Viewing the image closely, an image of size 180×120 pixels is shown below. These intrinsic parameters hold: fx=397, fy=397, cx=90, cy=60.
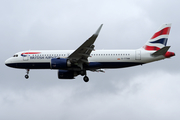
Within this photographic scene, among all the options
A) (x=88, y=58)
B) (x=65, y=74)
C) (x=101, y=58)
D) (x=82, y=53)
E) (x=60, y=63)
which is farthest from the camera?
(x=65, y=74)

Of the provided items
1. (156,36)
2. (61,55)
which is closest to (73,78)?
(61,55)

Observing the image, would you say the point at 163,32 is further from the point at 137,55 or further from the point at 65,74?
the point at 65,74

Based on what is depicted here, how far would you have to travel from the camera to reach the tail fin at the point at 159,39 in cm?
5156

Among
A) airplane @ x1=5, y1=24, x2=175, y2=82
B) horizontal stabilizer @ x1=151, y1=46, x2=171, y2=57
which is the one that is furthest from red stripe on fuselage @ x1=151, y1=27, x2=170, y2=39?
horizontal stabilizer @ x1=151, y1=46, x2=171, y2=57

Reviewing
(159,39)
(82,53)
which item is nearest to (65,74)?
(82,53)

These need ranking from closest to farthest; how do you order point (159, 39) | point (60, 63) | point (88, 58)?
point (60, 63) < point (88, 58) < point (159, 39)

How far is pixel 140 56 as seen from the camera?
4984 cm

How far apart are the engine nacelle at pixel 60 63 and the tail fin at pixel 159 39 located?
1055 cm

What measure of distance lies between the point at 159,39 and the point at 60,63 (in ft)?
44.4

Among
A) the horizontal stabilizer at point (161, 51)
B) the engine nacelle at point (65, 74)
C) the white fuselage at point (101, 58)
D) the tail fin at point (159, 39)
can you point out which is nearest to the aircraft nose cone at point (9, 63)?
the white fuselage at point (101, 58)

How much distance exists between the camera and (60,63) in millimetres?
48438

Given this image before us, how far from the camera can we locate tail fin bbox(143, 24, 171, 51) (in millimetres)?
51562

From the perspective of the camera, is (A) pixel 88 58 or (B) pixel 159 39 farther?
(B) pixel 159 39

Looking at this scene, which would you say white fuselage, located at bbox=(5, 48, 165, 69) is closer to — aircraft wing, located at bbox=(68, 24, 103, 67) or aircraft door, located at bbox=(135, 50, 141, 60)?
aircraft door, located at bbox=(135, 50, 141, 60)
